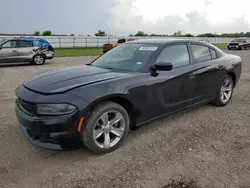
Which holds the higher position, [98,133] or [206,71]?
[206,71]

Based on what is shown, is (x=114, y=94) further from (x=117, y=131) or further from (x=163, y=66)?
(x=163, y=66)

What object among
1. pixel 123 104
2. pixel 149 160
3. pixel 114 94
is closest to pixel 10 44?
pixel 123 104

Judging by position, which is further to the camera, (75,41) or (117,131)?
(75,41)

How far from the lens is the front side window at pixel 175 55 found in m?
3.56

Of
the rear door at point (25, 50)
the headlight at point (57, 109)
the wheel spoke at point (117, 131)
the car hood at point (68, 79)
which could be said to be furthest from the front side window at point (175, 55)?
the rear door at point (25, 50)

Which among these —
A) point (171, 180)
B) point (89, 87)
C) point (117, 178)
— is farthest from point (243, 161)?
point (89, 87)

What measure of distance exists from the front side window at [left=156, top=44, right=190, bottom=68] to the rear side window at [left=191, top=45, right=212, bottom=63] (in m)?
0.25

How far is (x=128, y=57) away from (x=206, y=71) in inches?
61.3

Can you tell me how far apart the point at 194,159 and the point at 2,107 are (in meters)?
4.09

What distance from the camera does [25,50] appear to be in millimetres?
12203

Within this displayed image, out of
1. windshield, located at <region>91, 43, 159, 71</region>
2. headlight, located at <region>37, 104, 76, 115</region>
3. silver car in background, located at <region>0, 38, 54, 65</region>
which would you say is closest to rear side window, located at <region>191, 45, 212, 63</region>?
windshield, located at <region>91, 43, 159, 71</region>

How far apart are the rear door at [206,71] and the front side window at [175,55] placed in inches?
9.2

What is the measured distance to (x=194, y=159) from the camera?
287 centimetres

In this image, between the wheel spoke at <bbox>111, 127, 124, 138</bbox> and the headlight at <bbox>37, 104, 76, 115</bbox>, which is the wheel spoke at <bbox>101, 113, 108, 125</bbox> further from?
the headlight at <bbox>37, 104, 76, 115</bbox>
